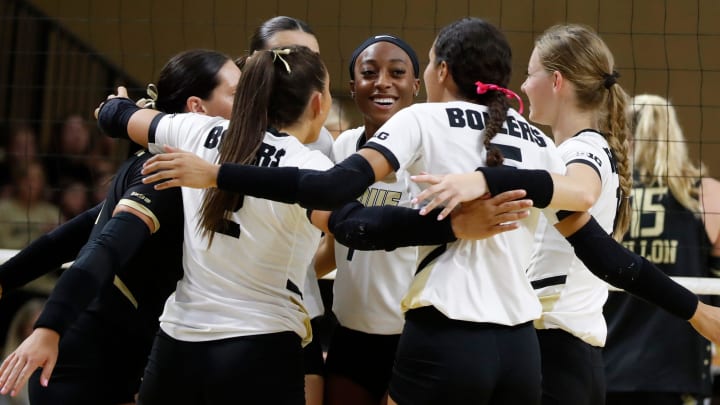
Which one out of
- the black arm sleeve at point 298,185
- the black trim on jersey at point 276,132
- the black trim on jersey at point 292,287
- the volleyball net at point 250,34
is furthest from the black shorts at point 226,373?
the volleyball net at point 250,34

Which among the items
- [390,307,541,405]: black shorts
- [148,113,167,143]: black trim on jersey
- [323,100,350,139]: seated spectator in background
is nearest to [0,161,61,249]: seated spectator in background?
[323,100,350,139]: seated spectator in background

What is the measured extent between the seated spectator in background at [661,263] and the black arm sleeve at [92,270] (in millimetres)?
2891

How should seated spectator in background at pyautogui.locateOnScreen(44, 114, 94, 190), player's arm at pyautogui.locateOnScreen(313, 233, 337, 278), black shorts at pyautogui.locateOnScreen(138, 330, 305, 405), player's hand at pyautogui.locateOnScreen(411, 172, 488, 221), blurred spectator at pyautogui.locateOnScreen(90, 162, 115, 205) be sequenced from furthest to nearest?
seated spectator in background at pyautogui.locateOnScreen(44, 114, 94, 190), blurred spectator at pyautogui.locateOnScreen(90, 162, 115, 205), player's arm at pyautogui.locateOnScreen(313, 233, 337, 278), black shorts at pyautogui.locateOnScreen(138, 330, 305, 405), player's hand at pyautogui.locateOnScreen(411, 172, 488, 221)

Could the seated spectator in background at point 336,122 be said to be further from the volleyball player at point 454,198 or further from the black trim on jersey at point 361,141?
the volleyball player at point 454,198

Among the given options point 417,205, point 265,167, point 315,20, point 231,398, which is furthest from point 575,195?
point 315,20

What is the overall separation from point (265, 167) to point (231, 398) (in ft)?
1.79

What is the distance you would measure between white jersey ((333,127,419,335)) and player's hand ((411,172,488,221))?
0.65 metres

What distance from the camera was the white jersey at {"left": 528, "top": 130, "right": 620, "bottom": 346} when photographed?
2654mm

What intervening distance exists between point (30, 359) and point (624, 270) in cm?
146

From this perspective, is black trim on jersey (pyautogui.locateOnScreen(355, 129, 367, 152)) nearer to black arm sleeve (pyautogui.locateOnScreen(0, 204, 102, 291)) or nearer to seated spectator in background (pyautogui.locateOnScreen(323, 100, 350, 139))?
black arm sleeve (pyautogui.locateOnScreen(0, 204, 102, 291))

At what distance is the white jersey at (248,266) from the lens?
2299mm

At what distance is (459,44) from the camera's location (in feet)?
7.71

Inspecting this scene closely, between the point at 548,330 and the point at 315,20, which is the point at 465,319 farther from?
the point at 315,20

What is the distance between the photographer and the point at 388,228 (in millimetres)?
2205
